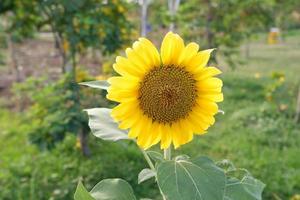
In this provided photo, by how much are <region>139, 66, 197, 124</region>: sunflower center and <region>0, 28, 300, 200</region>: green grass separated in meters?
1.62

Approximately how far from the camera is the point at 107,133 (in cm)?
125

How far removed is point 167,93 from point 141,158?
2.92 m

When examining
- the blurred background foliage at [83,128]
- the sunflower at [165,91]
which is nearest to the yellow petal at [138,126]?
the sunflower at [165,91]

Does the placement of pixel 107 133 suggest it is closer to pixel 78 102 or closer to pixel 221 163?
pixel 221 163

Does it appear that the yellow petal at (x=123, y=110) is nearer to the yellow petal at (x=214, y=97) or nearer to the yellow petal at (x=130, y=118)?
the yellow petal at (x=130, y=118)

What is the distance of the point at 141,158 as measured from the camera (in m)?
3.99

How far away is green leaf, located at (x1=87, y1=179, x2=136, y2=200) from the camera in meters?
1.20

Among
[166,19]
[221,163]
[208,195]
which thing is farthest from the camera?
[166,19]

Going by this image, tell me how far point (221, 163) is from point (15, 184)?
2555mm

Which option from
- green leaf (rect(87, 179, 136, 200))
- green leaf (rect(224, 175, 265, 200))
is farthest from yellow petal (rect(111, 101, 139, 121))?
green leaf (rect(224, 175, 265, 200))

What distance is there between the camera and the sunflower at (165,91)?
1067 mm

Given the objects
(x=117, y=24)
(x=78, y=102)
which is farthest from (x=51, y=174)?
(x=117, y=24)

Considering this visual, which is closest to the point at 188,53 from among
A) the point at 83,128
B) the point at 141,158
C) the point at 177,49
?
the point at 177,49

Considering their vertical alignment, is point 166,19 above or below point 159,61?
below
